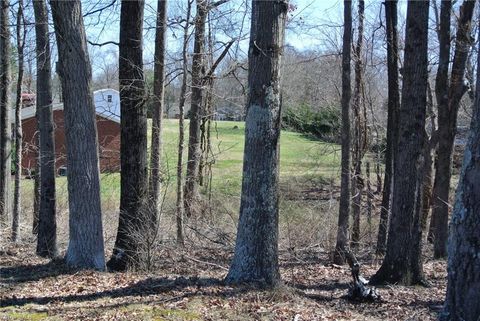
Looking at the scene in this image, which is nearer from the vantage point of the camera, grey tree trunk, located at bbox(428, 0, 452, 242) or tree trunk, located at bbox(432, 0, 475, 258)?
grey tree trunk, located at bbox(428, 0, 452, 242)

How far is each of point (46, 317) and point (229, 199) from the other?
1067 cm

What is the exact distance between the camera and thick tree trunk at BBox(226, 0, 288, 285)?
650 cm

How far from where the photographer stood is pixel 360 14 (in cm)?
1595

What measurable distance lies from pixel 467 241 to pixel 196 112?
12.9m

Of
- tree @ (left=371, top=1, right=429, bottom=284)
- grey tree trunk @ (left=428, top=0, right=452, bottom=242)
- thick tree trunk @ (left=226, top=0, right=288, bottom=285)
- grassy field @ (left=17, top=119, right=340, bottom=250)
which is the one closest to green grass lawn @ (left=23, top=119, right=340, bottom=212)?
grassy field @ (left=17, top=119, right=340, bottom=250)

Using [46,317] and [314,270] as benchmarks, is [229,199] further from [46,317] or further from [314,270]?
[46,317]

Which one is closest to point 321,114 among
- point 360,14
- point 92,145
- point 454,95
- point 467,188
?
point 360,14

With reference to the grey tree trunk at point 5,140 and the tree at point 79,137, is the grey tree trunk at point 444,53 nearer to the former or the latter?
the tree at point 79,137

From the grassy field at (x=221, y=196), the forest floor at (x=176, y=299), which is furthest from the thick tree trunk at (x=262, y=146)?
the grassy field at (x=221, y=196)

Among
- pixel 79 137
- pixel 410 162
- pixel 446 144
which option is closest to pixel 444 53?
pixel 446 144

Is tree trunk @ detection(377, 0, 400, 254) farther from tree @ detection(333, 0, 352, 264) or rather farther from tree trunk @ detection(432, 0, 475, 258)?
tree trunk @ detection(432, 0, 475, 258)

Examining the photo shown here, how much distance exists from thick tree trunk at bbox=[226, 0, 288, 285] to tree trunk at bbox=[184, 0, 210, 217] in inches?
283

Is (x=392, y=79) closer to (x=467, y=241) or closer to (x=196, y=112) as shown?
(x=196, y=112)

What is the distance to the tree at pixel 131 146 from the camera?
369 inches
